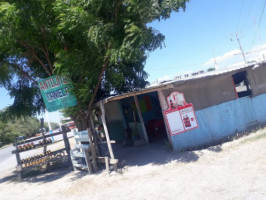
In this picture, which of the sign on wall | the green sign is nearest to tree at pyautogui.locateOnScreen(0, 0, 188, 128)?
the green sign

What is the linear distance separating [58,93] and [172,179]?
196 inches

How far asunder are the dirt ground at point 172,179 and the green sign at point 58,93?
264 centimetres

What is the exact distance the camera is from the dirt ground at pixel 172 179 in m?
4.78

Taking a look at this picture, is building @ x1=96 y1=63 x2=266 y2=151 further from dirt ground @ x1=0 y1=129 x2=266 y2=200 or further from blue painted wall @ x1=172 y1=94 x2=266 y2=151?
dirt ground @ x1=0 y1=129 x2=266 y2=200

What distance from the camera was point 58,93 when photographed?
27.1 ft

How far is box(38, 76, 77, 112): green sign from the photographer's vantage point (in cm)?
814

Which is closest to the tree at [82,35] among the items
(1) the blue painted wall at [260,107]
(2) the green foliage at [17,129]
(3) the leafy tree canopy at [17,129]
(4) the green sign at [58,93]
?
(4) the green sign at [58,93]

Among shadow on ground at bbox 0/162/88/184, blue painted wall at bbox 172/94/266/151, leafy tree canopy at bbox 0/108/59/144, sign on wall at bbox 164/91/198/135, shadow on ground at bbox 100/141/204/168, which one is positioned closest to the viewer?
shadow on ground at bbox 100/141/204/168

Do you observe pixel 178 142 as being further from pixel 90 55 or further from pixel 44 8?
pixel 44 8

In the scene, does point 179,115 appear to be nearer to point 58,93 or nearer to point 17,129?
point 58,93

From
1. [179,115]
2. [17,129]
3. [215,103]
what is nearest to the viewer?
[179,115]

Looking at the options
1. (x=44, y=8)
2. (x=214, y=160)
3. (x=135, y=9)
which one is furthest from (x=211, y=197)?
(x=44, y=8)

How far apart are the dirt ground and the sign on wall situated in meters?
0.96

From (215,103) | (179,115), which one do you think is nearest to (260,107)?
(215,103)
